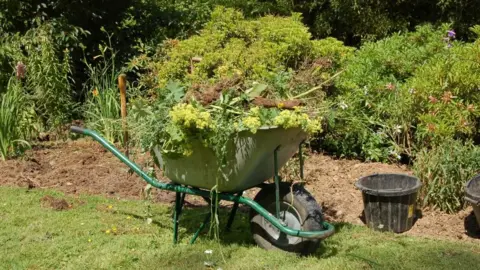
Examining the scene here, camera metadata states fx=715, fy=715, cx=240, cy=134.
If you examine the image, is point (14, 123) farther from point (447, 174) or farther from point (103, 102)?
point (447, 174)

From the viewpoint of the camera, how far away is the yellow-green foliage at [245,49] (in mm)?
6598

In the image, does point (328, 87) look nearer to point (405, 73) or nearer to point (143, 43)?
point (405, 73)

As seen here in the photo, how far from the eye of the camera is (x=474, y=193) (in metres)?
5.17

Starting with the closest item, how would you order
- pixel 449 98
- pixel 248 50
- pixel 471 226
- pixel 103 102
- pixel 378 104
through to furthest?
pixel 471 226 < pixel 449 98 < pixel 248 50 < pixel 378 104 < pixel 103 102

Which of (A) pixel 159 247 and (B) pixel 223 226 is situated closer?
(A) pixel 159 247

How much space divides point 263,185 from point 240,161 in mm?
422

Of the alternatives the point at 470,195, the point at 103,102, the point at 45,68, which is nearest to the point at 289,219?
the point at 470,195

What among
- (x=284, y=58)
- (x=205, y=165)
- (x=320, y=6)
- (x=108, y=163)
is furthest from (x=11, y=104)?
(x=320, y=6)

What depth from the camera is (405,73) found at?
747 centimetres

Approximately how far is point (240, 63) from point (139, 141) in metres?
2.07

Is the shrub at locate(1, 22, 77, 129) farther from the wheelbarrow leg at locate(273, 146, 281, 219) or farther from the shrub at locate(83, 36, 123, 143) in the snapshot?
the wheelbarrow leg at locate(273, 146, 281, 219)

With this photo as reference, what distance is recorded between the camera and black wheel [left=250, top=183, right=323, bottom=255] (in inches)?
174

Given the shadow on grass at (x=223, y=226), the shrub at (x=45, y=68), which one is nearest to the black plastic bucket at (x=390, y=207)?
the shadow on grass at (x=223, y=226)

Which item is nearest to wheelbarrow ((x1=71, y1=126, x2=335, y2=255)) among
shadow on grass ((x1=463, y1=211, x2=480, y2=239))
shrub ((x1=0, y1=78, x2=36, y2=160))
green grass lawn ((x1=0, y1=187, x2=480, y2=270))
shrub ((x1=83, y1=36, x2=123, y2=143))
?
green grass lawn ((x1=0, y1=187, x2=480, y2=270))
